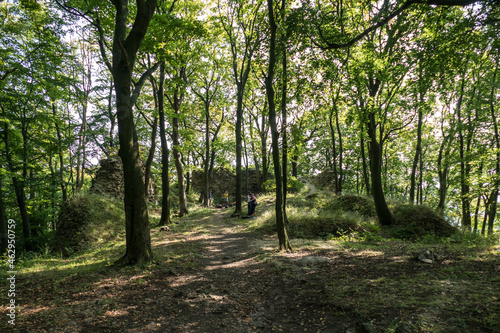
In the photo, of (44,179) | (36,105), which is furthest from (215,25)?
(44,179)

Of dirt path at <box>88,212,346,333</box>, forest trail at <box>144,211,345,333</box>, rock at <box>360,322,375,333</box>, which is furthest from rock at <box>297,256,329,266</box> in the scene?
rock at <box>360,322,375,333</box>

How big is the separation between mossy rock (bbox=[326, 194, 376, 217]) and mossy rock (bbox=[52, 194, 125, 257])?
11908 millimetres

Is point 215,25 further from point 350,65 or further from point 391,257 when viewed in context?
point 391,257

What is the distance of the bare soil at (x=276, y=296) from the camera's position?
2918mm

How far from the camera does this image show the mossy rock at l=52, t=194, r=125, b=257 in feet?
30.0

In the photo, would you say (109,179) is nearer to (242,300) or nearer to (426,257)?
(242,300)

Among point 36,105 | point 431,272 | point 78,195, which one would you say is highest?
point 36,105

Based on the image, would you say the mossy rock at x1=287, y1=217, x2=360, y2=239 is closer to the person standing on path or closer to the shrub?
the shrub

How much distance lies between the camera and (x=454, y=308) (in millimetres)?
2791

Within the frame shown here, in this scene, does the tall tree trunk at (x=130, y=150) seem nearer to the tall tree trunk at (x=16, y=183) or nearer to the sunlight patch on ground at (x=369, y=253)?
the sunlight patch on ground at (x=369, y=253)

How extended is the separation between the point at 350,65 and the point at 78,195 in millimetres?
13853

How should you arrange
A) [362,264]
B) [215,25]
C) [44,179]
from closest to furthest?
1. [362,264]
2. [44,179]
3. [215,25]

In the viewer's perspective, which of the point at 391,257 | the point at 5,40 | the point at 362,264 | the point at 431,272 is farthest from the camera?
the point at 5,40

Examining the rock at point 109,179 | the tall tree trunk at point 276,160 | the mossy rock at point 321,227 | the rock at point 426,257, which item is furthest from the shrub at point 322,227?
the rock at point 109,179
